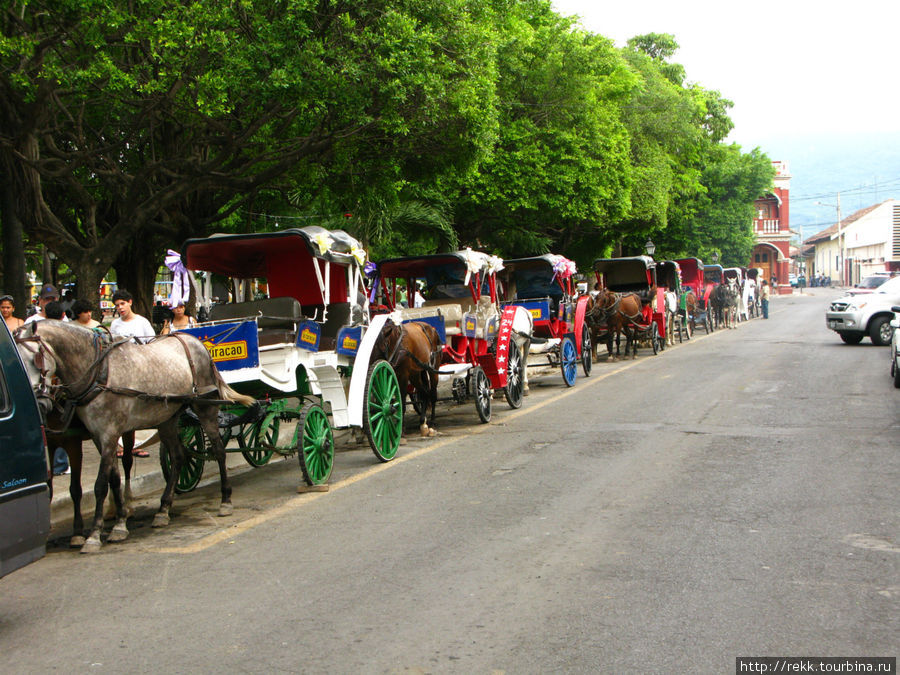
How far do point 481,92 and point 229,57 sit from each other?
487 cm

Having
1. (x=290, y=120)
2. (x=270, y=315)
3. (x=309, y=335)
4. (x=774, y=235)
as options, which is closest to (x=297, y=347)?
(x=309, y=335)

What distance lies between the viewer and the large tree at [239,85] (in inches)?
481

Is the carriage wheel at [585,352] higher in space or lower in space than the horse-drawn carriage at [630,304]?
lower

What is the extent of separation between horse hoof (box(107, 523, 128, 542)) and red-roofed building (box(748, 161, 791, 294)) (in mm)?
85788

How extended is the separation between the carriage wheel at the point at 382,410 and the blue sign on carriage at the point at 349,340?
0.29m

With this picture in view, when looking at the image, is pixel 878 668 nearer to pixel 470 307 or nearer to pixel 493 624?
pixel 493 624

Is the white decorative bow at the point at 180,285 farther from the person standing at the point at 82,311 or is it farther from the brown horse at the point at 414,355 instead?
the brown horse at the point at 414,355

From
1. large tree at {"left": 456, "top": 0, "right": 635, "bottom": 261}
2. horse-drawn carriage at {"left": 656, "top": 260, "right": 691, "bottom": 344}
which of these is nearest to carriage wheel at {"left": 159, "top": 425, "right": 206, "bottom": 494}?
large tree at {"left": 456, "top": 0, "right": 635, "bottom": 261}

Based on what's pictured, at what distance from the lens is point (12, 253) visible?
547 inches

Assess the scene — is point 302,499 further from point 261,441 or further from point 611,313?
point 611,313

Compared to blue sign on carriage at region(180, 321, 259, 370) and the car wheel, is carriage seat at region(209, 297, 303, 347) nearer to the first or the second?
blue sign on carriage at region(180, 321, 259, 370)

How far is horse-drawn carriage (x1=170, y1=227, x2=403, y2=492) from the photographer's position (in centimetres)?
818

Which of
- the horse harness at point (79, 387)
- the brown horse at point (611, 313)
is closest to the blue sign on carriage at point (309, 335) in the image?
the horse harness at point (79, 387)

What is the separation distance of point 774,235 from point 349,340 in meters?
84.9
